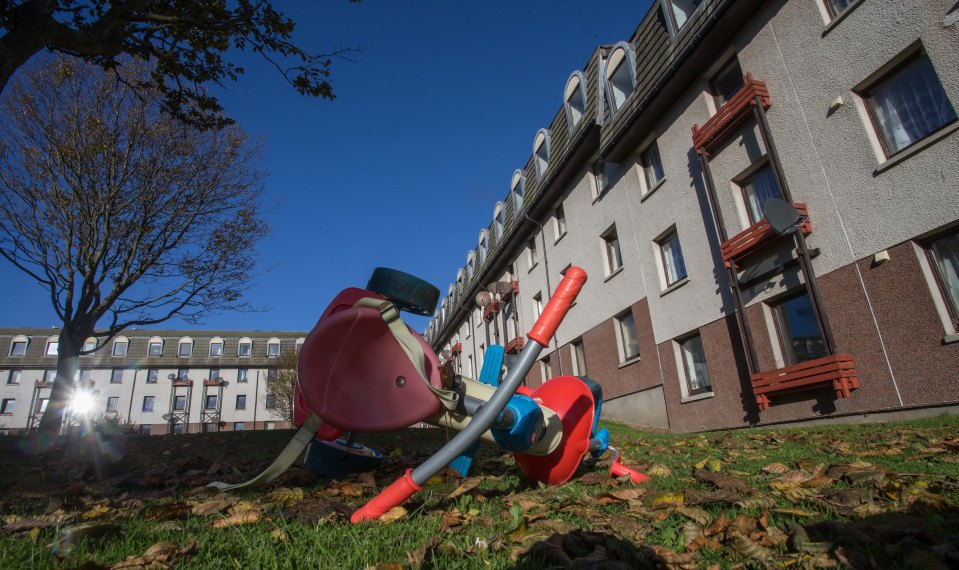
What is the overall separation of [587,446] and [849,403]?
717 centimetres

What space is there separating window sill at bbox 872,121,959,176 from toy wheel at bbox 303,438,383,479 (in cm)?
868

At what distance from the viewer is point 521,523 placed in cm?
220

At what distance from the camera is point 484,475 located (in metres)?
3.80

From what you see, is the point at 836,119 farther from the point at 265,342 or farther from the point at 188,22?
the point at 265,342

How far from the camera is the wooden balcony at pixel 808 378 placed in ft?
25.4

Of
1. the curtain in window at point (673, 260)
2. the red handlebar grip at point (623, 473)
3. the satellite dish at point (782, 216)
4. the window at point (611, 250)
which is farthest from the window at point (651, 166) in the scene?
the red handlebar grip at point (623, 473)

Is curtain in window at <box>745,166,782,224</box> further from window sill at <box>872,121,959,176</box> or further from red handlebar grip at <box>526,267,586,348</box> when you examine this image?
red handlebar grip at <box>526,267,586,348</box>

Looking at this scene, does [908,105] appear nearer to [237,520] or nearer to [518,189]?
[237,520]

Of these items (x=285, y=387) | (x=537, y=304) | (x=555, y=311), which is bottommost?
(x=555, y=311)

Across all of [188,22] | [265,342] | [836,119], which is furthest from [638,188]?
[265,342]

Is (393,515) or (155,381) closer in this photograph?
(393,515)

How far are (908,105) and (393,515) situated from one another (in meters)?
9.70

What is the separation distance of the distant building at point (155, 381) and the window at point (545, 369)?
36620mm

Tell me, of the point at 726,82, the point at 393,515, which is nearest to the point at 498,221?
the point at 726,82
